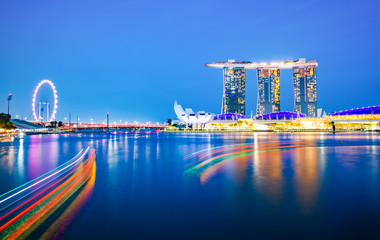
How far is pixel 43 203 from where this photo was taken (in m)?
6.64

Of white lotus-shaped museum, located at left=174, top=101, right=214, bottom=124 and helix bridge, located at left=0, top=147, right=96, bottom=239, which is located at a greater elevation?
white lotus-shaped museum, located at left=174, top=101, right=214, bottom=124

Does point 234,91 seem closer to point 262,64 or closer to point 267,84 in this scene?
point 262,64

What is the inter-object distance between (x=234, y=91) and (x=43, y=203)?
7201 inches

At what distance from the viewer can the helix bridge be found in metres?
4.98

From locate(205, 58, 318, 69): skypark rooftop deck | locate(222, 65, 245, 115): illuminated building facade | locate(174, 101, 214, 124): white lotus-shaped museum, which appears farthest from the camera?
locate(205, 58, 318, 69): skypark rooftop deck

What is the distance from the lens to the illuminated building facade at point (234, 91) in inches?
7210

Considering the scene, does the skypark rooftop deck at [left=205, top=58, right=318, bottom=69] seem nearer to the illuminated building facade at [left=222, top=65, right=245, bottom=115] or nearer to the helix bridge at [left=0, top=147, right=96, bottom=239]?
the illuminated building facade at [left=222, top=65, right=245, bottom=115]

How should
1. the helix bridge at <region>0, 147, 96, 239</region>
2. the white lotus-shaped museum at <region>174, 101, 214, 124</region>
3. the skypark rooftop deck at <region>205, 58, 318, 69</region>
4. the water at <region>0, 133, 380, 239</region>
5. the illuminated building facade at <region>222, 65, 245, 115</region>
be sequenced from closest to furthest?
A: 1. the water at <region>0, 133, 380, 239</region>
2. the helix bridge at <region>0, 147, 96, 239</region>
3. the white lotus-shaped museum at <region>174, 101, 214, 124</region>
4. the illuminated building facade at <region>222, 65, 245, 115</region>
5. the skypark rooftop deck at <region>205, 58, 318, 69</region>

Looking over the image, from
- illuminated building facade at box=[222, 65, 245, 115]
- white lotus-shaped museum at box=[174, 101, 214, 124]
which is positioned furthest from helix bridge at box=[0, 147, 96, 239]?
illuminated building facade at box=[222, 65, 245, 115]

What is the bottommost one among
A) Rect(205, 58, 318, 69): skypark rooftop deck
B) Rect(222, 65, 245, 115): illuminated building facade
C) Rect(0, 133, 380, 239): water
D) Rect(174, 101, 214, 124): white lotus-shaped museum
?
Rect(0, 133, 380, 239): water

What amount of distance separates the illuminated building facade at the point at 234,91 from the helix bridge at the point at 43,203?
175 m

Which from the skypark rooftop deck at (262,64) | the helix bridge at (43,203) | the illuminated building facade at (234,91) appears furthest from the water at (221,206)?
the skypark rooftop deck at (262,64)

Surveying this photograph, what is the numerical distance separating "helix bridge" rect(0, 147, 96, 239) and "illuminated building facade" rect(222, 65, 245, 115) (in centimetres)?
17457

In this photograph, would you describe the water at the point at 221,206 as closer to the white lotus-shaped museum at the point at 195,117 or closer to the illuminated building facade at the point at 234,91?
the white lotus-shaped museum at the point at 195,117
